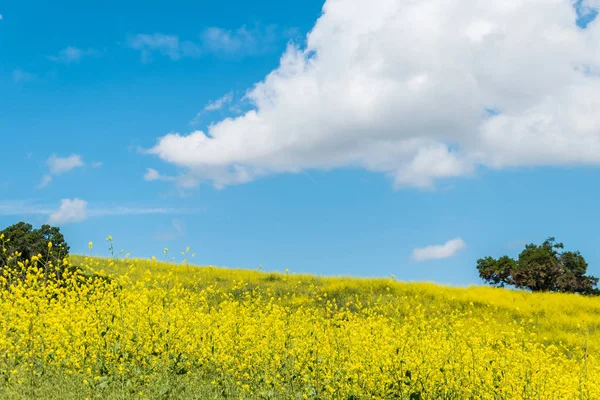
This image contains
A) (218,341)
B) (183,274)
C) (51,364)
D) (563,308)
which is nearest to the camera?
(51,364)

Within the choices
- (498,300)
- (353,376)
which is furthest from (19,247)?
(498,300)

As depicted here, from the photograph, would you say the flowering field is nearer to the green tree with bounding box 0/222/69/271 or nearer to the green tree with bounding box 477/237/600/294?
the green tree with bounding box 0/222/69/271

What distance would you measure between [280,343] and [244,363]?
0.80 metres

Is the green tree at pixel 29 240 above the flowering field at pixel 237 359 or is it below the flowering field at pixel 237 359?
above

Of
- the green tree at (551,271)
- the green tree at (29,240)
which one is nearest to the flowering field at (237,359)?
the green tree at (29,240)

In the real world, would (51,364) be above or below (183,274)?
below

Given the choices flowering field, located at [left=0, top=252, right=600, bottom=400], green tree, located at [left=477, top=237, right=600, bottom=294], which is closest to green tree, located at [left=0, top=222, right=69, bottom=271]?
flowering field, located at [left=0, top=252, right=600, bottom=400]

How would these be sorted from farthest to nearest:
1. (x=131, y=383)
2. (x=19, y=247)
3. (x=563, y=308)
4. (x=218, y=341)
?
1. (x=563, y=308)
2. (x=19, y=247)
3. (x=218, y=341)
4. (x=131, y=383)

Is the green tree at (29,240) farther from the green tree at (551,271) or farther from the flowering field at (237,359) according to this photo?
the green tree at (551,271)

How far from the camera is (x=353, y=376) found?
9.88m

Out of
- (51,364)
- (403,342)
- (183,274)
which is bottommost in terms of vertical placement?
(51,364)

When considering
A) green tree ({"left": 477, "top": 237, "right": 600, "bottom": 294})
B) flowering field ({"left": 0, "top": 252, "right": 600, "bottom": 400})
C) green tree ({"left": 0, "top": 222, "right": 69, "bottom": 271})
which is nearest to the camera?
flowering field ({"left": 0, "top": 252, "right": 600, "bottom": 400})

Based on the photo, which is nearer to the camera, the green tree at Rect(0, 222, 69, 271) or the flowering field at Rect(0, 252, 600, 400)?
the flowering field at Rect(0, 252, 600, 400)

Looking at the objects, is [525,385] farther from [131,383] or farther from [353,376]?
[131,383]
